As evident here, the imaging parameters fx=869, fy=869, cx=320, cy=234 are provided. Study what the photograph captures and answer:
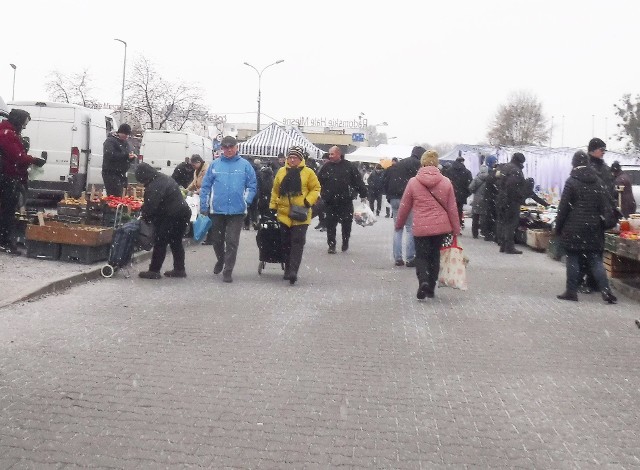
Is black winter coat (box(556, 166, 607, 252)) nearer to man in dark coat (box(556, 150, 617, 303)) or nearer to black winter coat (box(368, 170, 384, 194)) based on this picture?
man in dark coat (box(556, 150, 617, 303))

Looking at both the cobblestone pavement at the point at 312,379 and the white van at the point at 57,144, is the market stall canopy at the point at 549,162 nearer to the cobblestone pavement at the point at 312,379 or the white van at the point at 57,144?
the white van at the point at 57,144

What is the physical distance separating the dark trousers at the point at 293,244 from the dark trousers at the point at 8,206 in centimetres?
383

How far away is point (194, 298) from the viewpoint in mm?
10219

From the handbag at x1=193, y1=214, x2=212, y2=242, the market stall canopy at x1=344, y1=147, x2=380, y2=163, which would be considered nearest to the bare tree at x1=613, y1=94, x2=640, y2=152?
the market stall canopy at x1=344, y1=147, x2=380, y2=163

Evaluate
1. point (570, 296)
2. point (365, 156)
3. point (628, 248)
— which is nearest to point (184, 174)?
point (570, 296)

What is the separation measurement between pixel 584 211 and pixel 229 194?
4.63 metres

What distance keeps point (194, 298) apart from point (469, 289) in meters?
3.88

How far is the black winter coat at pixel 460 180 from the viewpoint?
66.8ft

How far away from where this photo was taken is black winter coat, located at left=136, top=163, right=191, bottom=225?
38.1 feet

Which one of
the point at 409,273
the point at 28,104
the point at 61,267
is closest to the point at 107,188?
the point at 28,104

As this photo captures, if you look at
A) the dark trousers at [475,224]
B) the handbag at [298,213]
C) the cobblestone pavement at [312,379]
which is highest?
the handbag at [298,213]

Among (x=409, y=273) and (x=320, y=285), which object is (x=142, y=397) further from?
(x=409, y=273)

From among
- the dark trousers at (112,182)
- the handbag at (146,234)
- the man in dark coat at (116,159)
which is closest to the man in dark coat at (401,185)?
the handbag at (146,234)

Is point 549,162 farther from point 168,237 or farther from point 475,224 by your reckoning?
point 168,237
